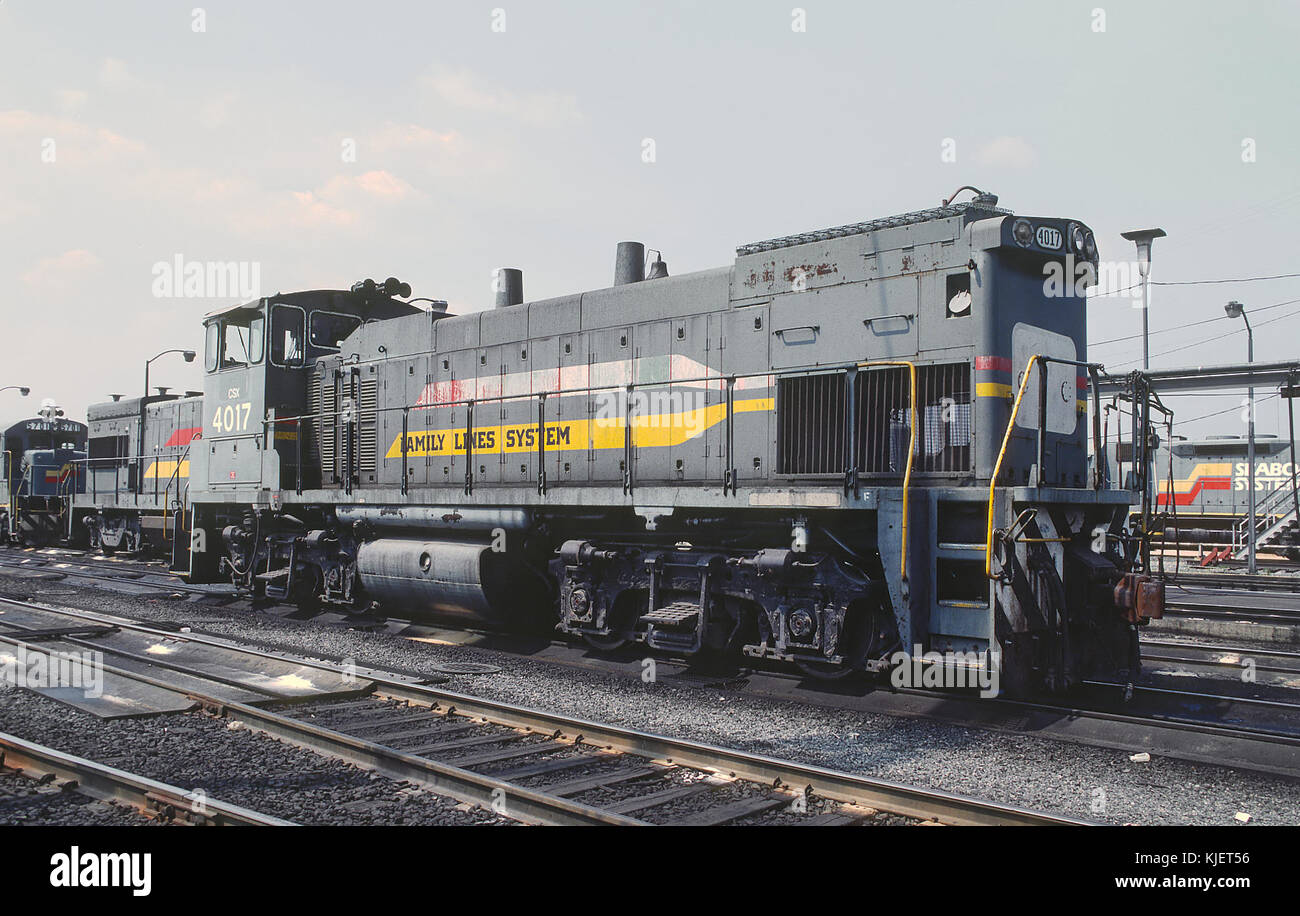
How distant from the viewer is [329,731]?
19.2 feet

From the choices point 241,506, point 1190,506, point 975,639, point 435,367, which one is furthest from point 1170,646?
point 1190,506

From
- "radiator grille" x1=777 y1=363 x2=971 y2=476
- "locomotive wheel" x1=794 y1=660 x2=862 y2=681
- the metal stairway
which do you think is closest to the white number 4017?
"radiator grille" x1=777 y1=363 x2=971 y2=476

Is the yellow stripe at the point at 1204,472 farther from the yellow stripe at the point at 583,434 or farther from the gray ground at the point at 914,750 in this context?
the gray ground at the point at 914,750

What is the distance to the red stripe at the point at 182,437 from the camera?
1803 centimetres

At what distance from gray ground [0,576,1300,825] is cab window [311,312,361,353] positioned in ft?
16.8

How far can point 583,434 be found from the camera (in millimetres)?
9547

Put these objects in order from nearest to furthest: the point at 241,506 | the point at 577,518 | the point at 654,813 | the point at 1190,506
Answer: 1. the point at 654,813
2. the point at 577,518
3. the point at 241,506
4. the point at 1190,506

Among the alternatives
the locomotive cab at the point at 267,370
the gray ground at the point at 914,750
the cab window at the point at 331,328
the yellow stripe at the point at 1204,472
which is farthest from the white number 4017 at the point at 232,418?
the yellow stripe at the point at 1204,472

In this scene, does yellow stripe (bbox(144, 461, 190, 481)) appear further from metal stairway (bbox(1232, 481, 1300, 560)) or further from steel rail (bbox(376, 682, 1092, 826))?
metal stairway (bbox(1232, 481, 1300, 560))

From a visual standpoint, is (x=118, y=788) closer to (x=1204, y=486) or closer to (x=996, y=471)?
(x=996, y=471)

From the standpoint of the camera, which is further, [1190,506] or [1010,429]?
[1190,506]

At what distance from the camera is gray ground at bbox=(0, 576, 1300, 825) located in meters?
5.00

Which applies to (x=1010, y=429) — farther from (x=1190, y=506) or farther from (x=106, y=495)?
(x=1190, y=506)
